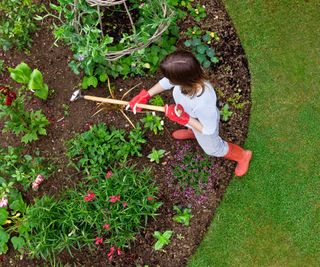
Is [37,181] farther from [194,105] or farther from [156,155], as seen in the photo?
[194,105]

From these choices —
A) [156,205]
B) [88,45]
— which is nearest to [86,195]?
[156,205]

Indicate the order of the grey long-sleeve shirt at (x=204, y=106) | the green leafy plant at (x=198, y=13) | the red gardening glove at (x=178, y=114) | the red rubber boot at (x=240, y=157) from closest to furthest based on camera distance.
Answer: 1. the grey long-sleeve shirt at (x=204, y=106)
2. the red gardening glove at (x=178, y=114)
3. the red rubber boot at (x=240, y=157)
4. the green leafy plant at (x=198, y=13)

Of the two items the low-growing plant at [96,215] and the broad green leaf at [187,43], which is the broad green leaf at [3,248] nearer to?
the low-growing plant at [96,215]

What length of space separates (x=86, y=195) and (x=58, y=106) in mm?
827

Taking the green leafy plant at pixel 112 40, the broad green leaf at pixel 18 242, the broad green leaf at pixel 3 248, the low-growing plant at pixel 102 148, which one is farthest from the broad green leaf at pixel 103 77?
the broad green leaf at pixel 3 248

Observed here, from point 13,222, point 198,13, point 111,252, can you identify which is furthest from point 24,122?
point 198,13

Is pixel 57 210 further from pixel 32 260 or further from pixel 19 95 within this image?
pixel 19 95

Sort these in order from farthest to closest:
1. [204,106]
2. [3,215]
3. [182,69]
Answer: [3,215] → [204,106] → [182,69]

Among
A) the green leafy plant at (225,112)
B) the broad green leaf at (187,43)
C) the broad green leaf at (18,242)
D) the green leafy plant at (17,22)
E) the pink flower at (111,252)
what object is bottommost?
the pink flower at (111,252)

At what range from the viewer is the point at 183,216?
11.0ft

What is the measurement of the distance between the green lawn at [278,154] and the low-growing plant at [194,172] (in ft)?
0.71

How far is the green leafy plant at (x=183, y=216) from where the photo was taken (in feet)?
11.0

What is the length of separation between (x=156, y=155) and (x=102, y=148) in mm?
408

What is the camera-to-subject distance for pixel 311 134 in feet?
11.6
